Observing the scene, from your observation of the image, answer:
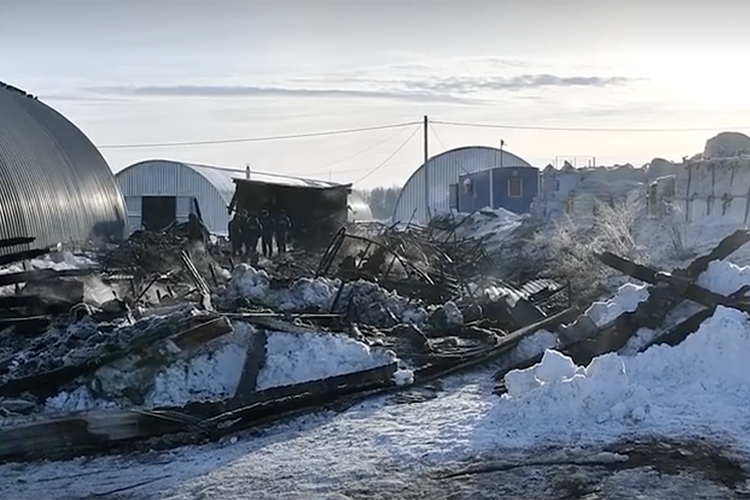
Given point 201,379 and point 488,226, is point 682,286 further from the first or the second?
point 488,226

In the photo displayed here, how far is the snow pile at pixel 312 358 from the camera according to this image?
940 cm

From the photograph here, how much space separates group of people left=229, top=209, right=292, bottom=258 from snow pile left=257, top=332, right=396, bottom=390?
1286 centimetres

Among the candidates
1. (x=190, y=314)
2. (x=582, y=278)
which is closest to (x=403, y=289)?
(x=582, y=278)

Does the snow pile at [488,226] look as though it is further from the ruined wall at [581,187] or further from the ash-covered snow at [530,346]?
the ash-covered snow at [530,346]

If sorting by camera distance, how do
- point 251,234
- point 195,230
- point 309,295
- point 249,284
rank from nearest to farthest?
point 309,295
point 249,284
point 251,234
point 195,230

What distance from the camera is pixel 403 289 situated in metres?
15.4

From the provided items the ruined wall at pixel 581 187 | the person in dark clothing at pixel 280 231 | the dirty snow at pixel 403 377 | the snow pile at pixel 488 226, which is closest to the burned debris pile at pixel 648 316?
the dirty snow at pixel 403 377

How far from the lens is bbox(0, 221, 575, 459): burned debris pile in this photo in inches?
308

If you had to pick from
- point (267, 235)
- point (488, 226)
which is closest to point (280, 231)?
point (267, 235)

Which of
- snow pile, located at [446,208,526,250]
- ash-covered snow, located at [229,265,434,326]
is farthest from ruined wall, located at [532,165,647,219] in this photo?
ash-covered snow, located at [229,265,434,326]

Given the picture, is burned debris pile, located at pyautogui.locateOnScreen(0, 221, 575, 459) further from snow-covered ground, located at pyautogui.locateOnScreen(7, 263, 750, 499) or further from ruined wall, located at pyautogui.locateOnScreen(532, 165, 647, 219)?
ruined wall, located at pyautogui.locateOnScreen(532, 165, 647, 219)

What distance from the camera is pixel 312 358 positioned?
9555 mm

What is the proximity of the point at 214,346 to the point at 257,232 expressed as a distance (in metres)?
13.3

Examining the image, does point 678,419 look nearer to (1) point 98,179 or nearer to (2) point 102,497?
(2) point 102,497
